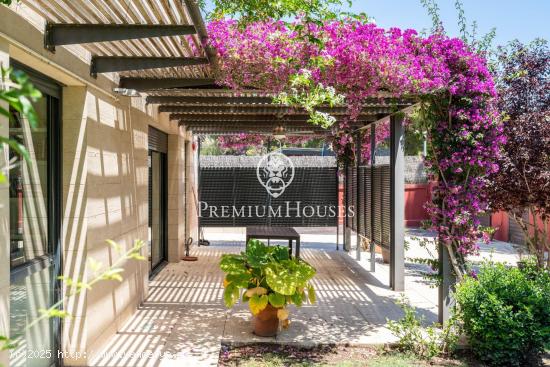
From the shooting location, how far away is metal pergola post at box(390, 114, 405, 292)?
21.6 feet

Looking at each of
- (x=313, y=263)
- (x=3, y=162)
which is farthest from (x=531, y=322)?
(x=313, y=263)

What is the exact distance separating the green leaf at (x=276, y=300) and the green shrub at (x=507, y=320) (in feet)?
4.98

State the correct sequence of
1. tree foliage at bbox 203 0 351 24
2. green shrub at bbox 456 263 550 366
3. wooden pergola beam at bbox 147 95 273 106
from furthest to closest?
wooden pergola beam at bbox 147 95 273 106 < green shrub at bbox 456 263 550 366 < tree foliage at bbox 203 0 351 24

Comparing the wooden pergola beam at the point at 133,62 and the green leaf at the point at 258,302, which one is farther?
the green leaf at the point at 258,302

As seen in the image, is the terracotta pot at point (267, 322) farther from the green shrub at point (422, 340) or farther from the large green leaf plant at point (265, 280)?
the green shrub at point (422, 340)

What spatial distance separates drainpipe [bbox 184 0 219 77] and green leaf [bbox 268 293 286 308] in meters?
2.08

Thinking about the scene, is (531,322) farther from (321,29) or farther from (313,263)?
(313,263)

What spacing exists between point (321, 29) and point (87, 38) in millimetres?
1959

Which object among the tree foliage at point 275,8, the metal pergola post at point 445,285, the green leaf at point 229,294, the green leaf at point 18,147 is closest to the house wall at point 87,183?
the green leaf at point 229,294

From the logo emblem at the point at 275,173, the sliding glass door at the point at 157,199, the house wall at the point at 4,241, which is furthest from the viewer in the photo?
the logo emblem at the point at 275,173

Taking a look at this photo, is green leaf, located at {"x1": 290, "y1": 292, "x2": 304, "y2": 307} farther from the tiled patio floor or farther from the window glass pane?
the window glass pane

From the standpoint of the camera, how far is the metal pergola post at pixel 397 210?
6590 millimetres

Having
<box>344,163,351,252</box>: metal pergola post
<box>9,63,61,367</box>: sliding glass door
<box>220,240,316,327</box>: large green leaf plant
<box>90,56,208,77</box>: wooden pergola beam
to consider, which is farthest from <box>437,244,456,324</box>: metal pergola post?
<box>344,163,351,252</box>: metal pergola post

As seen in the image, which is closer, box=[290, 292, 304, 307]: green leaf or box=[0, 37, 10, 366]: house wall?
box=[0, 37, 10, 366]: house wall
